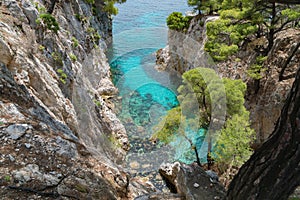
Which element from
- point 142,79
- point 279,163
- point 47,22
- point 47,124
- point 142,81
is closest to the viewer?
point 279,163

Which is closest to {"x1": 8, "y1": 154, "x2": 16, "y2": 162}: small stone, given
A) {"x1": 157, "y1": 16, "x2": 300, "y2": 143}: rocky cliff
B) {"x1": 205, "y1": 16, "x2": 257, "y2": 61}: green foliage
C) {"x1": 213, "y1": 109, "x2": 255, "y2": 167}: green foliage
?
{"x1": 213, "y1": 109, "x2": 255, "y2": 167}: green foliage

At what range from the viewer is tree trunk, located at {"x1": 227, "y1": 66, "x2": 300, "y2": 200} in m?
2.08

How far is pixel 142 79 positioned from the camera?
21234 mm

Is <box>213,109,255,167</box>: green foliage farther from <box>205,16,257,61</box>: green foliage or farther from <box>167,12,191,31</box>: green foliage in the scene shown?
<box>167,12,191,31</box>: green foliage

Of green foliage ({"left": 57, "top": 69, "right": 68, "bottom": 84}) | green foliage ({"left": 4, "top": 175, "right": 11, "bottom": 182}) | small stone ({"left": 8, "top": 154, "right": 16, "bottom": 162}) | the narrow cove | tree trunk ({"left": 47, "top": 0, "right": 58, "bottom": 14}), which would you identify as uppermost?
tree trunk ({"left": 47, "top": 0, "right": 58, "bottom": 14})

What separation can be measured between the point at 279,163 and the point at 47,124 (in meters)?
4.18

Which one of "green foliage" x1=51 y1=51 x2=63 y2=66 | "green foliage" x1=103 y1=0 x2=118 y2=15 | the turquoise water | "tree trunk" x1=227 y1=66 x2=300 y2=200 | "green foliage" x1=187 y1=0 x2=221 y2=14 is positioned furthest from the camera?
"green foliage" x1=103 y1=0 x2=118 y2=15

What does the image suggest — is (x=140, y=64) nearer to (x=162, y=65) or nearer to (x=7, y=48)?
(x=162, y=65)

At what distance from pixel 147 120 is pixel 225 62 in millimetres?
6199

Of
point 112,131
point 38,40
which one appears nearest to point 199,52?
point 112,131

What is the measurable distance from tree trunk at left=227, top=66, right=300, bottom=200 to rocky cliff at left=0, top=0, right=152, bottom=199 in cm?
227

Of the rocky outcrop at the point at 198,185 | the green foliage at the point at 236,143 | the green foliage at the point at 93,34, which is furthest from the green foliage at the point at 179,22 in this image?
the rocky outcrop at the point at 198,185

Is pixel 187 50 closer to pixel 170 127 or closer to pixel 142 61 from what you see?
pixel 142 61

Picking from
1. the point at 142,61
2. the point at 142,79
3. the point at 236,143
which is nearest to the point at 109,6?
the point at 142,61
